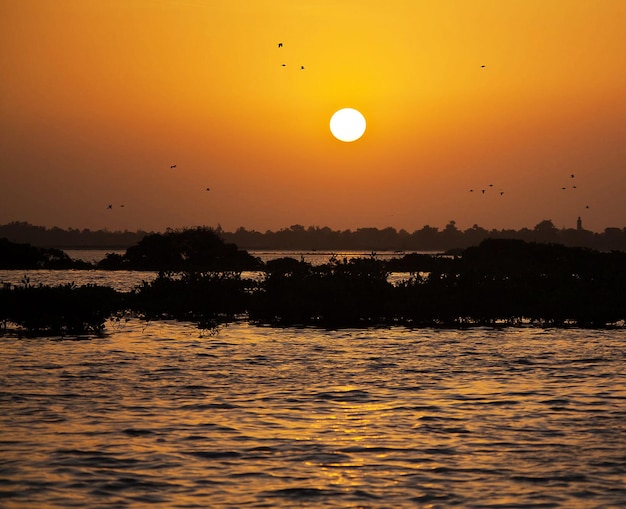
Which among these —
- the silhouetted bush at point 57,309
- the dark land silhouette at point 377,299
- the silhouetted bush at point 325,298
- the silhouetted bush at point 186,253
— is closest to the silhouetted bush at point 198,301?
the dark land silhouette at point 377,299

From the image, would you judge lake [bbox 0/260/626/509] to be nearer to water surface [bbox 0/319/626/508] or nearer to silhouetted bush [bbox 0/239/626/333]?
water surface [bbox 0/319/626/508]

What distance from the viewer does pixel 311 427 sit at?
61.8ft

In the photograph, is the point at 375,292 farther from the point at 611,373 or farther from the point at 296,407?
the point at 296,407

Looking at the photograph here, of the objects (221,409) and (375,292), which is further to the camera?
(375,292)

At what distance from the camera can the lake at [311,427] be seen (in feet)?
46.3

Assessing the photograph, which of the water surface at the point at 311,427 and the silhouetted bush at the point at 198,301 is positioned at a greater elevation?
the silhouetted bush at the point at 198,301

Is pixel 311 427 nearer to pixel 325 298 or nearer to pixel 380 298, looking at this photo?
pixel 325 298

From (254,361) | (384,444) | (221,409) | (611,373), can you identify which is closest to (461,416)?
(384,444)

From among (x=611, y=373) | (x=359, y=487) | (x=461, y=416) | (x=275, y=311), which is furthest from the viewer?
(x=275, y=311)

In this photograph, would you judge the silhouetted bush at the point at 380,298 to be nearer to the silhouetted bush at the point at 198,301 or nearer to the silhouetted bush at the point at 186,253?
the silhouetted bush at the point at 198,301

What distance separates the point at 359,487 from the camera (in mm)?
14359

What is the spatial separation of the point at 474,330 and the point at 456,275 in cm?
593

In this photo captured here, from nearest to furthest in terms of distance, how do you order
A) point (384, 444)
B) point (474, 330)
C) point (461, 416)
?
point (384, 444) → point (461, 416) → point (474, 330)

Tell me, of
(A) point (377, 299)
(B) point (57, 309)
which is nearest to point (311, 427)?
(B) point (57, 309)
